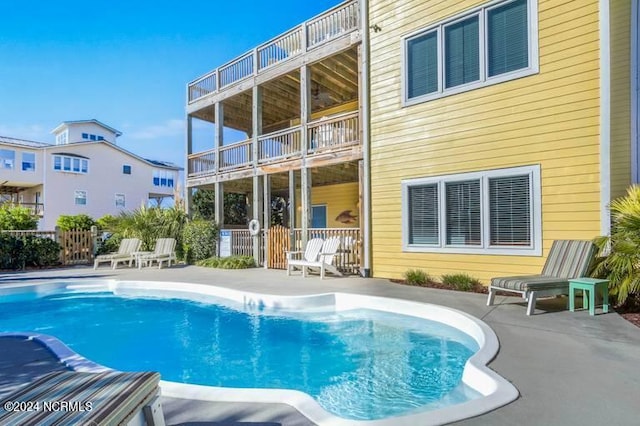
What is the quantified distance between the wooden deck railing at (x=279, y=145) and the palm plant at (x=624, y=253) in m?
8.37

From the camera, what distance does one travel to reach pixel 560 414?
8.64 ft

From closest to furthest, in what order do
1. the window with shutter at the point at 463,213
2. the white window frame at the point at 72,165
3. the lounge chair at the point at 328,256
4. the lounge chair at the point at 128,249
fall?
the window with shutter at the point at 463,213
the lounge chair at the point at 328,256
the lounge chair at the point at 128,249
the white window frame at the point at 72,165

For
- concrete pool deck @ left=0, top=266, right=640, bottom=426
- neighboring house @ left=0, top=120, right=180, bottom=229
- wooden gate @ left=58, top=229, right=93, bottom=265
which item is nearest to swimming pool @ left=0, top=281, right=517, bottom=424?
concrete pool deck @ left=0, top=266, right=640, bottom=426

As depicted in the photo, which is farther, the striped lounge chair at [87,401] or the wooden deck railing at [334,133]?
the wooden deck railing at [334,133]

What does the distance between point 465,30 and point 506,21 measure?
818mm

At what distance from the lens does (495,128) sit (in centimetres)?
773

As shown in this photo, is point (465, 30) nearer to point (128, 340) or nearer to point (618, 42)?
point (618, 42)

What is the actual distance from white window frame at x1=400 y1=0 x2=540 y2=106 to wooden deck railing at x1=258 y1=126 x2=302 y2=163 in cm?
420

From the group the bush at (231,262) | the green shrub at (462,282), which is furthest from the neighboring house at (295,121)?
the green shrub at (462,282)

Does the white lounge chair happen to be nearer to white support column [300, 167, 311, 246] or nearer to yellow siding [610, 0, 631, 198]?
white support column [300, 167, 311, 246]

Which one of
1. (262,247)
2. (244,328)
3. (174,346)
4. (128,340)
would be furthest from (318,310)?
(262,247)

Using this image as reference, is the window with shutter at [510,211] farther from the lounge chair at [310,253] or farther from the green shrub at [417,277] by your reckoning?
the lounge chair at [310,253]

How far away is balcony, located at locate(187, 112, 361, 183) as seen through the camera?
35.5 ft

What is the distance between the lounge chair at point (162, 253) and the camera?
13.3 metres
